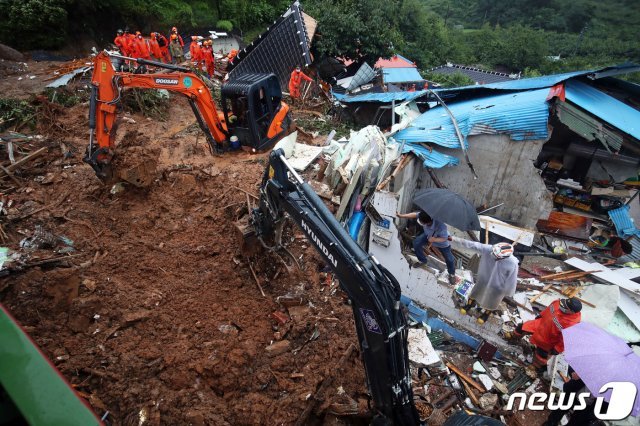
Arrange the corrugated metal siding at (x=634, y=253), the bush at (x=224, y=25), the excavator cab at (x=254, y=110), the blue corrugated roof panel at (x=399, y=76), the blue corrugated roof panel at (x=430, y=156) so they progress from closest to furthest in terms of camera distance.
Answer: the blue corrugated roof panel at (x=430, y=156) → the excavator cab at (x=254, y=110) → the corrugated metal siding at (x=634, y=253) → the blue corrugated roof panel at (x=399, y=76) → the bush at (x=224, y=25)

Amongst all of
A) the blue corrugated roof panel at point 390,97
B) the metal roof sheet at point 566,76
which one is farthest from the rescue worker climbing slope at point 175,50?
the metal roof sheet at point 566,76

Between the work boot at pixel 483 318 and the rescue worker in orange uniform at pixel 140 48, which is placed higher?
the rescue worker in orange uniform at pixel 140 48

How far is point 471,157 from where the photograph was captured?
8.66 m

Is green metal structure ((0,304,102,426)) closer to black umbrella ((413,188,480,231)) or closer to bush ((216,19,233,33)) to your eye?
black umbrella ((413,188,480,231))

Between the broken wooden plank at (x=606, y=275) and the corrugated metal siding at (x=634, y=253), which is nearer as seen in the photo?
the broken wooden plank at (x=606, y=275)

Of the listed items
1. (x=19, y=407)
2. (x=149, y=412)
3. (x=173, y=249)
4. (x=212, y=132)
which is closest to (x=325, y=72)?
(x=212, y=132)

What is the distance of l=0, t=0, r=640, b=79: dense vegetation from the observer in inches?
595

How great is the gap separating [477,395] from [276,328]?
3227mm

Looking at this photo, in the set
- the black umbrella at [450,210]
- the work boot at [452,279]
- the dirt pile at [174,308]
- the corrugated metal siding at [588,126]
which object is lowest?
the work boot at [452,279]

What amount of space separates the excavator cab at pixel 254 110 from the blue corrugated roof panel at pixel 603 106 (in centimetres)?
715

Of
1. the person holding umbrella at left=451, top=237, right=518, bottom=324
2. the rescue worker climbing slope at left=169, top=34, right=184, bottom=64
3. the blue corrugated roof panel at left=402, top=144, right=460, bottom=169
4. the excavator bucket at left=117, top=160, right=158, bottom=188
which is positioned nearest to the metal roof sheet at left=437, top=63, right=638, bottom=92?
the blue corrugated roof panel at left=402, top=144, right=460, bottom=169

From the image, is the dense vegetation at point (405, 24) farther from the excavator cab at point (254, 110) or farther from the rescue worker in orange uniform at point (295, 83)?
the excavator cab at point (254, 110)

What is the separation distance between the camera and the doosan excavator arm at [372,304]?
3.04 meters

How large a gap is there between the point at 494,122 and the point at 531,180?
1.69m
